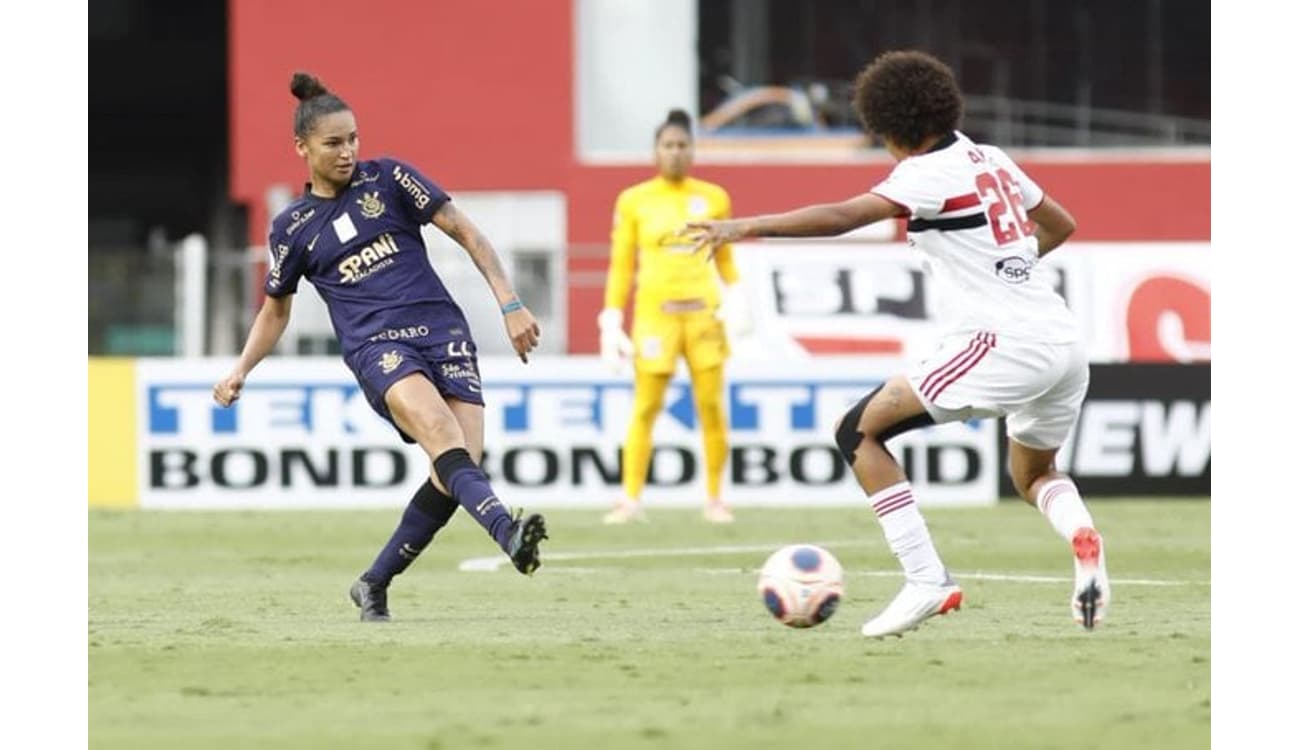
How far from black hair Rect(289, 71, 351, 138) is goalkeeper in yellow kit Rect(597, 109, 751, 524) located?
6110mm

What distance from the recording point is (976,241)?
9.05 meters

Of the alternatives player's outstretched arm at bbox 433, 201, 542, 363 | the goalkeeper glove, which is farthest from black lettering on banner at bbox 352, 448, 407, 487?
player's outstretched arm at bbox 433, 201, 542, 363

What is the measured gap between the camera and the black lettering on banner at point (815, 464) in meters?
18.3

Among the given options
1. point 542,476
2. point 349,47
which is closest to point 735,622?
point 542,476

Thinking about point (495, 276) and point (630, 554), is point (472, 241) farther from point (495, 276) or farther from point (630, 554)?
point (630, 554)

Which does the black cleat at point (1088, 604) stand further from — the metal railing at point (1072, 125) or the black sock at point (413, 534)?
the metal railing at point (1072, 125)

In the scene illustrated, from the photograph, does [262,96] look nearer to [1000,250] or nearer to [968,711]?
[1000,250]

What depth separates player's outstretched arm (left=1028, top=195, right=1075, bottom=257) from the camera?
9656 millimetres

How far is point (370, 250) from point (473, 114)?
58.0 feet


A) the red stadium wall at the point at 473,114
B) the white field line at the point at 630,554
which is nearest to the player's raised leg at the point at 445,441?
the white field line at the point at 630,554

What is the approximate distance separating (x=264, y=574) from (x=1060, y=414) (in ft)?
16.6

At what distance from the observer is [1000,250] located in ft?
29.8

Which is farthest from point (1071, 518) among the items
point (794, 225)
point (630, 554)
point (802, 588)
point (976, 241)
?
point (630, 554)

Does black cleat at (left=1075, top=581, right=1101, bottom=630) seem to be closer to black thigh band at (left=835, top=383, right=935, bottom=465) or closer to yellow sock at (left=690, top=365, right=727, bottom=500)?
black thigh band at (left=835, top=383, right=935, bottom=465)
